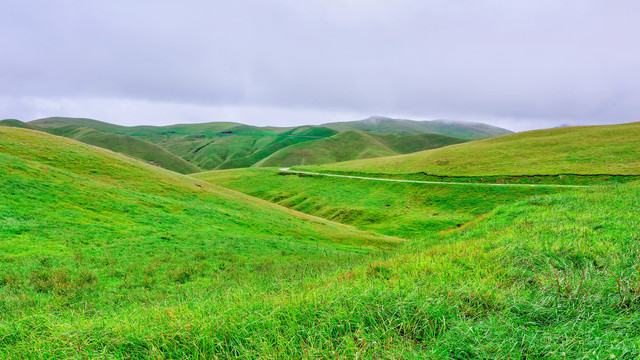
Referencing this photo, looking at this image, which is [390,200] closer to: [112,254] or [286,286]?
[112,254]

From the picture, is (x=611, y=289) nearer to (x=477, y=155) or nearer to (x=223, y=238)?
(x=223, y=238)

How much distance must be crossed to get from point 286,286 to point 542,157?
8677cm

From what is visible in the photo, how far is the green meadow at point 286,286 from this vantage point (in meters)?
3.54

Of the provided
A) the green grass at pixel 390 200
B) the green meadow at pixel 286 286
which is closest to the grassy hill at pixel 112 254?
the green meadow at pixel 286 286

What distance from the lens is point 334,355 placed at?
328 centimetres

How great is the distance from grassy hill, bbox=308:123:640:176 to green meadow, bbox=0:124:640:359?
57795 millimetres

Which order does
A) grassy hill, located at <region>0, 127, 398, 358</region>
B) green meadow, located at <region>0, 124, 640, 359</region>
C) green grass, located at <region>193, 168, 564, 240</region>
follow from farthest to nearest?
green grass, located at <region>193, 168, 564, 240</region> < grassy hill, located at <region>0, 127, 398, 358</region> < green meadow, located at <region>0, 124, 640, 359</region>

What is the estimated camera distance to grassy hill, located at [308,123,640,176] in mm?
57203

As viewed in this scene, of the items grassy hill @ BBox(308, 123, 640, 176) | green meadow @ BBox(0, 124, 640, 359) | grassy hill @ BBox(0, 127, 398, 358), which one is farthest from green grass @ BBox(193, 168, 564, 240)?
green meadow @ BBox(0, 124, 640, 359)

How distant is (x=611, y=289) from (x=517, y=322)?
193 cm

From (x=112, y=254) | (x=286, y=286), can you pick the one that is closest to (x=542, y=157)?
(x=286, y=286)

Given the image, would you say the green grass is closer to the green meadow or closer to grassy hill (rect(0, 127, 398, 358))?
grassy hill (rect(0, 127, 398, 358))

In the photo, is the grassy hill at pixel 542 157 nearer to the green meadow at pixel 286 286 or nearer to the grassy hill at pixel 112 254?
the grassy hill at pixel 112 254

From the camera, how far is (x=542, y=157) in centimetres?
6888
